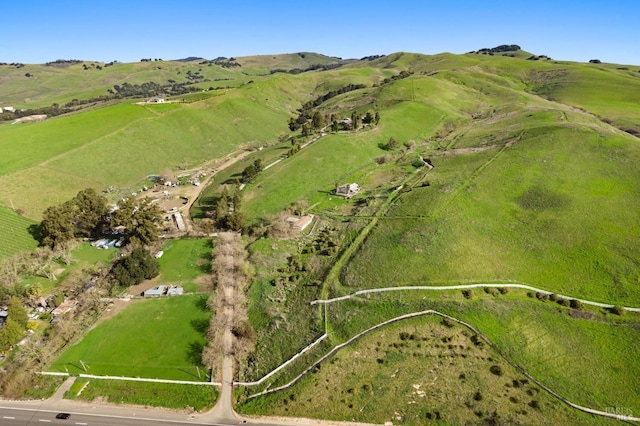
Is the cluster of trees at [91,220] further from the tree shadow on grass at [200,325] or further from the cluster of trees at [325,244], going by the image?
the cluster of trees at [325,244]

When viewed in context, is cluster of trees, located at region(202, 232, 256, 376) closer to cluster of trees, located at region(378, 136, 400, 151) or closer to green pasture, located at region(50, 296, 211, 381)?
green pasture, located at region(50, 296, 211, 381)

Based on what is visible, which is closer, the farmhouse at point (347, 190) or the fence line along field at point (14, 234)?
the fence line along field at point (14, 234)

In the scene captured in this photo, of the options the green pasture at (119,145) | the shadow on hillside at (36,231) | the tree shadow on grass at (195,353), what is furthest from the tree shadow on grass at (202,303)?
the green pasture at (119,145)

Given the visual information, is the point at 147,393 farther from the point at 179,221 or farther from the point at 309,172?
the point at 309,172

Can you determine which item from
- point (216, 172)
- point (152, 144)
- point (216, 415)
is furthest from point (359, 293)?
point (152, 144)

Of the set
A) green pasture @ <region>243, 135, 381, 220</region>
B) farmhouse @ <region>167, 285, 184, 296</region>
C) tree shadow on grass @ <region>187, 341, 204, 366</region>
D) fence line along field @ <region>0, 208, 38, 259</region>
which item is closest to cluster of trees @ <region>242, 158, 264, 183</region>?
green pasture @ <region>243, 135, 381, 220</region>

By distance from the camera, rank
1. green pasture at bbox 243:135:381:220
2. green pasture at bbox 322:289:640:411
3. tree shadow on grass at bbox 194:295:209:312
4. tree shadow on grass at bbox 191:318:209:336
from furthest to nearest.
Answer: green pasture at bbox 243:135:381:220 → tree shadow on grass at bbox 194:295:209:312 → tree shadow on grass at bbox 191:318:209:336 → green pasture at bbox 322:289:640:411

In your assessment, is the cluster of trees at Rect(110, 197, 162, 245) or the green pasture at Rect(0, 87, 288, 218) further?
the green pasture at Rect(0, 87, 288, 218)
